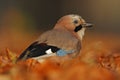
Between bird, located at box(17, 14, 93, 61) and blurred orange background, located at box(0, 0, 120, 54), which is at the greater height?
bird, located at box(17, 14, 93, 61)

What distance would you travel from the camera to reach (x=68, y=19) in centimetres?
169

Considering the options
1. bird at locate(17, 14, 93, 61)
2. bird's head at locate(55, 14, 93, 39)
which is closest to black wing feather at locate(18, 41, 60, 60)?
bird at locate(17, 14, 93, 61)

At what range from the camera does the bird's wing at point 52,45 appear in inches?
55.1

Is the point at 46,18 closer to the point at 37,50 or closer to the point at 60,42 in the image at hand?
the point at 60,42

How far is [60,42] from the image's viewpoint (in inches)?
60.2

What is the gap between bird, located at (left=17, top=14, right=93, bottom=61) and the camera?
1404 mm

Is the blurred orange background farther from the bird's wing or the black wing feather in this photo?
the black wing feather

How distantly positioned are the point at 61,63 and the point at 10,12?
1.86 m

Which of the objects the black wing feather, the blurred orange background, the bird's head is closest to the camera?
the black wing feather

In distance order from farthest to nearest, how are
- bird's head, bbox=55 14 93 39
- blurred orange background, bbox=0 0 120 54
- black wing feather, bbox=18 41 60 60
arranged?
1. blurred orange background, bbox=0 0 120 54
2. bird's head, bbox=55 14 93 39
3. black wing feather, bbox=18 41 60 60

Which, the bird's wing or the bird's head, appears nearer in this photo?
the bird's wing

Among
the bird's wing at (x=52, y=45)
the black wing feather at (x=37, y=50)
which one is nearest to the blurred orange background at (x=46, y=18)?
the bird's wing at (x=52, y=45)

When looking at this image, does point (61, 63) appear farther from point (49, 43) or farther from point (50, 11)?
point (50, 11)

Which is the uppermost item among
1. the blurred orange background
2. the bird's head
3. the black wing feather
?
the black wing feather
